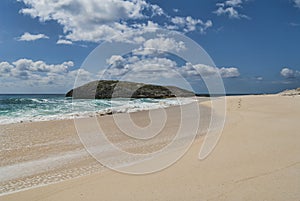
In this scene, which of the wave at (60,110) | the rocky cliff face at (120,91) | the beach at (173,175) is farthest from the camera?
the rocky cliff face at (120,91)

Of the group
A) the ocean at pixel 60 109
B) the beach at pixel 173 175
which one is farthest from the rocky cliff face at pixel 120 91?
the beach at pixel 173 175

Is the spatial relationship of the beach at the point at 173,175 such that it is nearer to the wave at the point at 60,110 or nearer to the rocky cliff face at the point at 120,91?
the wave at the point at 60,110

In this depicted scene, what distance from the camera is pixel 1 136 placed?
10.1 meters

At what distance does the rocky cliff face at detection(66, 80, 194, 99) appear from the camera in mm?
48069

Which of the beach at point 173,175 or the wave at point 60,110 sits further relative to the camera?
the wave at point 60,110

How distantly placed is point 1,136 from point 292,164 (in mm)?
9834

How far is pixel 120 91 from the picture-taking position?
169 feet

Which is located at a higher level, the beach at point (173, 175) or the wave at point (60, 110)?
the wave at point (60, 110)

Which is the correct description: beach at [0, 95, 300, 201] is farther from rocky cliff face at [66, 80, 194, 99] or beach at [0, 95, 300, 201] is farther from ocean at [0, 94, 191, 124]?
rocky cliff face at [66, 80, 194, 99]

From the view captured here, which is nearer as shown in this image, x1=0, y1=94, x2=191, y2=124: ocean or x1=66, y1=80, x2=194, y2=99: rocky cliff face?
x1=0, y1=94, x2=191, y2=124: ocean

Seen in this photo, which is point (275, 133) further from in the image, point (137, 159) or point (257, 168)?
point (137, 159)

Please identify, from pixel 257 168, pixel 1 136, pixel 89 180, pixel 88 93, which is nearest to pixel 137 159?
pixel 89 180

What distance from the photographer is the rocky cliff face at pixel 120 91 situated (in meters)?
48.1

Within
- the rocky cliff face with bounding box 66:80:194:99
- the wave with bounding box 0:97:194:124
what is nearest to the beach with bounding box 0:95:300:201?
the wave with bounding box 0:97:194:124
